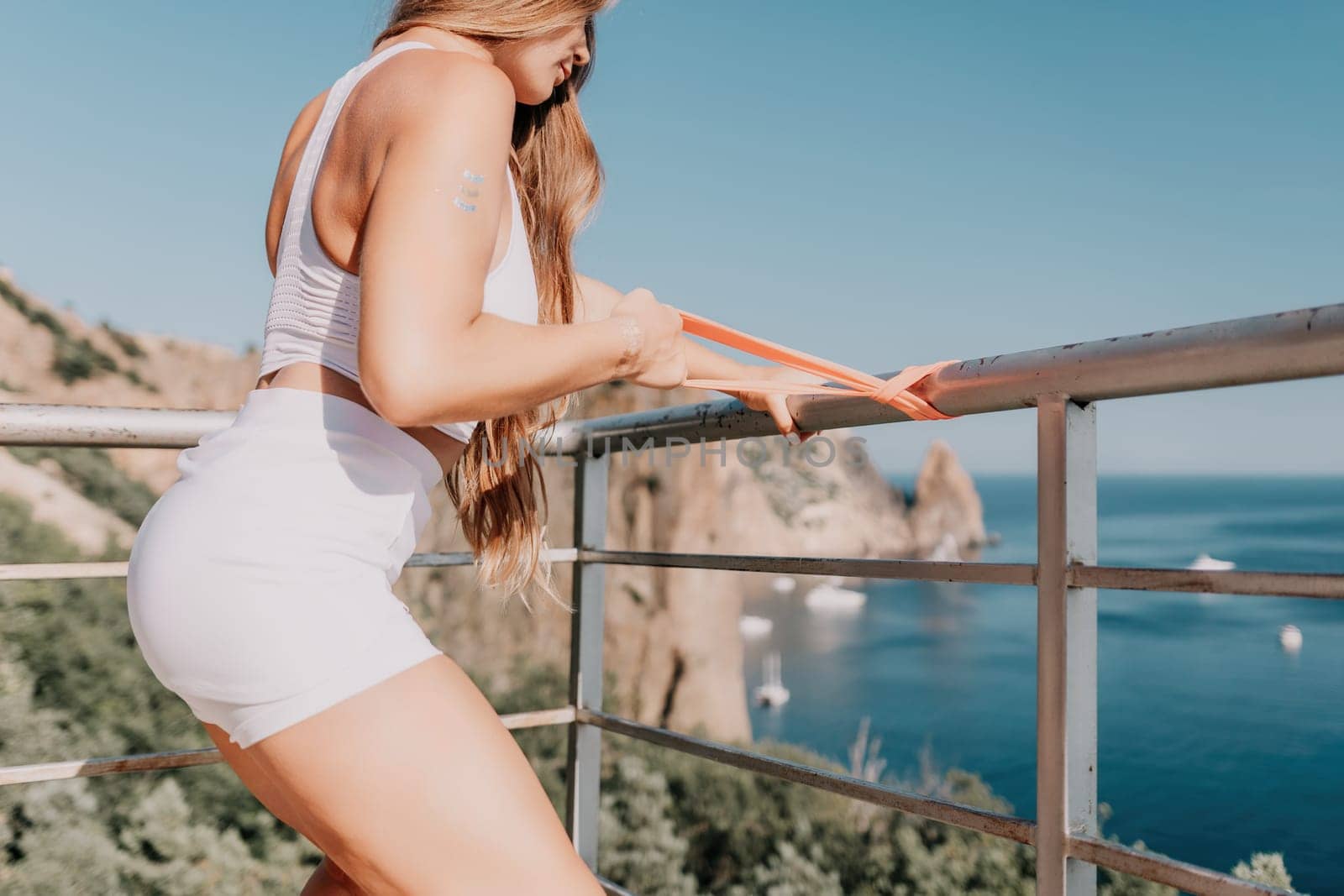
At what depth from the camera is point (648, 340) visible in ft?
3.48

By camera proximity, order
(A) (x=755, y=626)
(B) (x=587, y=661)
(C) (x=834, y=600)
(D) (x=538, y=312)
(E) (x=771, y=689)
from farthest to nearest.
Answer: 1. (C) (x=834, y=600)
2. (A) (x=755, y=626)
3. (E) (x=771, y=689)
4. (B) (x=587, y=661)
5. (D) (x=538, y=312)

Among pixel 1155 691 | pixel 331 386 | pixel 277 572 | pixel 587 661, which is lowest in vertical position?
pixel 1155 691

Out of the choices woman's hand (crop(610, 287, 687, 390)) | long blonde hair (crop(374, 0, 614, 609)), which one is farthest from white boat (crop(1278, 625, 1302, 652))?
woman's hand (crop(610, 287, 687, 390))

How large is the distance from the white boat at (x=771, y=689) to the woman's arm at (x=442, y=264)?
127 feet

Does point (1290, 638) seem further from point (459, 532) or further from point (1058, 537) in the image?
point (1058, 537)

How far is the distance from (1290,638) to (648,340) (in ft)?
161

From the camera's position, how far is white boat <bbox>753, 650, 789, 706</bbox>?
38.1 metres

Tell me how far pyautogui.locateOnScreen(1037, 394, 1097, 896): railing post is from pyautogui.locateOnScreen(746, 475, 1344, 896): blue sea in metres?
17.5

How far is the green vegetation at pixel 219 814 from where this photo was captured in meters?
4.45

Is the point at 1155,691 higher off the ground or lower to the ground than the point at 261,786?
lower

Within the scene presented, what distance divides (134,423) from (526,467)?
30.1 inches

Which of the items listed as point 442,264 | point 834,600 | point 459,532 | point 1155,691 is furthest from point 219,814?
point 834,600

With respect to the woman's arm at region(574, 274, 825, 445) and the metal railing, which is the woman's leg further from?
the woman's arm at region(574, 274, 825, 445)

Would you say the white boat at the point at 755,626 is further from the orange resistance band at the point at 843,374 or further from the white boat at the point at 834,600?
the orange resistance band at the point at 843,374
